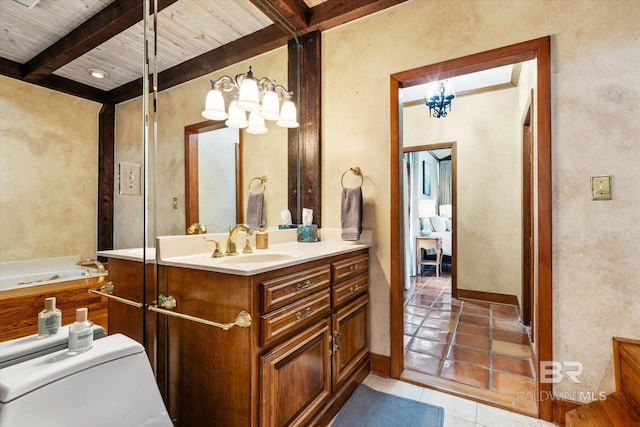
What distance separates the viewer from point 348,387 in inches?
69.8

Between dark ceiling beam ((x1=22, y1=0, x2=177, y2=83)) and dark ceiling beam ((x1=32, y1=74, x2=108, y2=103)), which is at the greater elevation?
A: dark ceiling beam ((x1=22, y1=0, x2=177, y2=83))

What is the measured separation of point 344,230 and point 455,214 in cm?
238

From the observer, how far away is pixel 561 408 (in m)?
1.57

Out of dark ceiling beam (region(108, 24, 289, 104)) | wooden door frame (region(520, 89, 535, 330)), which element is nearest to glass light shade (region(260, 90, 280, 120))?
dark ceiling beam (region(108, 24, 289, 104))

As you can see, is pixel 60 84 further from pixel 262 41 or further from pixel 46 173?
pixel 262 41

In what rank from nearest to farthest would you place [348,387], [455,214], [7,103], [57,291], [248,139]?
[7,103]
[57,291]
[348,387]
[248,139]
[455,214]

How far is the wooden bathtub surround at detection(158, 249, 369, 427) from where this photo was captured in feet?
3.70

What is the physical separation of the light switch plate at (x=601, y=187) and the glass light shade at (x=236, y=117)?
199cm

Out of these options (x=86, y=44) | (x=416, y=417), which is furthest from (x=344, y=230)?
(x=86, y=44)

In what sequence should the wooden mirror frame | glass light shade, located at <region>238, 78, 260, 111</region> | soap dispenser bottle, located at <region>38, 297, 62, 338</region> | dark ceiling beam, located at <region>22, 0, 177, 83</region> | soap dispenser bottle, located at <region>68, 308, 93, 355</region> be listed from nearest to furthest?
soap dispenser bottle, located at <region>68, 308, 93, 355</region>, soap dispenser bottle, located at <region>38, 297, 62, 338</region>, dark ceiling beam, located at <region>22, 0, 177, 83</region>, the wooden mirror frame, glass light shade, located at <region>238, 78, 260, 111</region>

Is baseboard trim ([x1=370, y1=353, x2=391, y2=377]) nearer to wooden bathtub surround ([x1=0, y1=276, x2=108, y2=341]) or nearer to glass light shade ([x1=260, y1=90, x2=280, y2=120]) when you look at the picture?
wooden bathtub surround ([x1=0, y1=276, x2=108, y2=341])

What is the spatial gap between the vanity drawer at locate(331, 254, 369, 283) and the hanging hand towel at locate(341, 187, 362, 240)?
6.6 inches

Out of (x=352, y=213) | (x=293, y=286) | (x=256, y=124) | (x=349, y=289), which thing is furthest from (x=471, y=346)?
(x=256, y=124)

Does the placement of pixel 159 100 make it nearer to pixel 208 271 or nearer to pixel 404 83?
pixel 208 271
